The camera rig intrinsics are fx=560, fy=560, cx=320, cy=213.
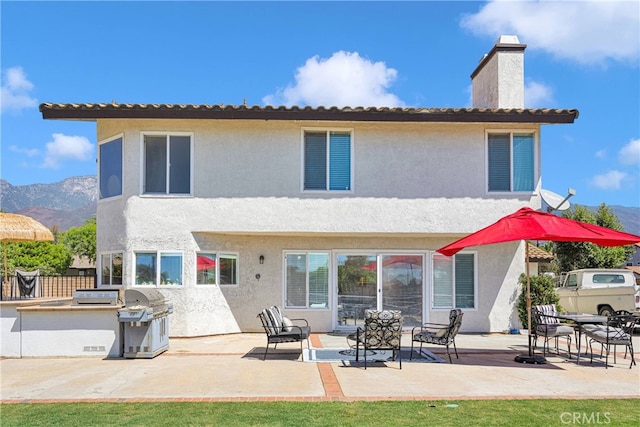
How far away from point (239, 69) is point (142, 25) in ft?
10.3

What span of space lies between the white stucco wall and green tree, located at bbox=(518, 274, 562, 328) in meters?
2.18

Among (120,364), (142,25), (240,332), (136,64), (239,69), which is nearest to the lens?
(120,364)

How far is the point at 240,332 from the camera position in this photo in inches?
607

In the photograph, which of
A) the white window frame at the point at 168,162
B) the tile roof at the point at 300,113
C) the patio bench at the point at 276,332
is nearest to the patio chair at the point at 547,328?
the patio bench at the point at 276,332

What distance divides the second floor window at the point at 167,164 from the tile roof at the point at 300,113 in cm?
78

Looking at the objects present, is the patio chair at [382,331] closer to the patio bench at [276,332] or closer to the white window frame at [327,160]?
the patio bench at [276,332]

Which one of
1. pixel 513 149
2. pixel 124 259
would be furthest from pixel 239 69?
pixel 513 149

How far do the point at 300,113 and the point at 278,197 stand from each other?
7.33ft

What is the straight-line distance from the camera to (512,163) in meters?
15.0

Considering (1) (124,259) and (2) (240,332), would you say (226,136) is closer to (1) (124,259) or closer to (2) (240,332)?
(1) (124,259)

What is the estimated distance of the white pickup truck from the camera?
1942 cm

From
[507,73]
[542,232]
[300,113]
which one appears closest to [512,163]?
[507,73]

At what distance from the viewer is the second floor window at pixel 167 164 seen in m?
14.7

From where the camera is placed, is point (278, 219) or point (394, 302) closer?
point (278, 219)
